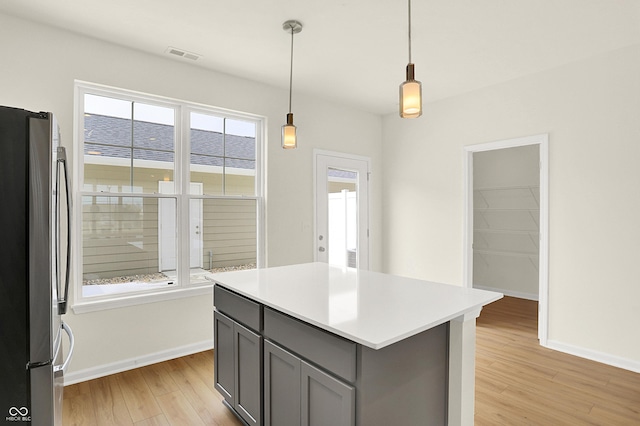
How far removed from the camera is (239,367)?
2176mm

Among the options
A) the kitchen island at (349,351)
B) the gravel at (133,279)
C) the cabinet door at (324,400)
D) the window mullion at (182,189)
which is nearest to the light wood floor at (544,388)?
the kitchen island at (349,351)

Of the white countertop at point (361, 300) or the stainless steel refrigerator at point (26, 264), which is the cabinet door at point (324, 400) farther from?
the stainless steel refrigerator at point (26, 264)

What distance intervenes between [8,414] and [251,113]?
3.21 m

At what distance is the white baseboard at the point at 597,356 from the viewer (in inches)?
120

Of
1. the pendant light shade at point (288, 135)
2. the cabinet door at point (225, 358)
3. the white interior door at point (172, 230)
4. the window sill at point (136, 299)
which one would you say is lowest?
the cabinet door at point (225, 358)

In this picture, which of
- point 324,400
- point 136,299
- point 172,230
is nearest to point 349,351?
point 324,400

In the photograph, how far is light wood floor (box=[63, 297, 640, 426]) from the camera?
7.61 feet

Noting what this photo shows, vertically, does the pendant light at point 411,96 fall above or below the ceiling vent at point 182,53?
below

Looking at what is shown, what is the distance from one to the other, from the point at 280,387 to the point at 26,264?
1258 mm

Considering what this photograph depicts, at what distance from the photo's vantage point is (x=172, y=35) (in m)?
2.88

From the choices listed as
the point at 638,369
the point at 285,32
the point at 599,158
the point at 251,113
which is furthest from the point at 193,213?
the point at 638,369

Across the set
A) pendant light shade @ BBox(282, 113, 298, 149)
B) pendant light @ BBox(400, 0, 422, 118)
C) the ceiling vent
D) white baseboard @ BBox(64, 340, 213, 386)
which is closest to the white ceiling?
the ceiling vent

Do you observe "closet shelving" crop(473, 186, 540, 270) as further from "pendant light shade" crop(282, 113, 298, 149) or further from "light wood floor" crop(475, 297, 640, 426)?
"pendant light shade" crop(282, 113, 298, 149)

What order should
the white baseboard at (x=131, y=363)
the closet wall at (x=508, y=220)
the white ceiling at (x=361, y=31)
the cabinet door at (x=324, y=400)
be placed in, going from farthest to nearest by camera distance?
the closet wall at (x=508, y=220) → the white baseboard at (x=131, y=363) → the white ceiling at (x=361, y=31) → the cabinet door at (x=324, y=400)
